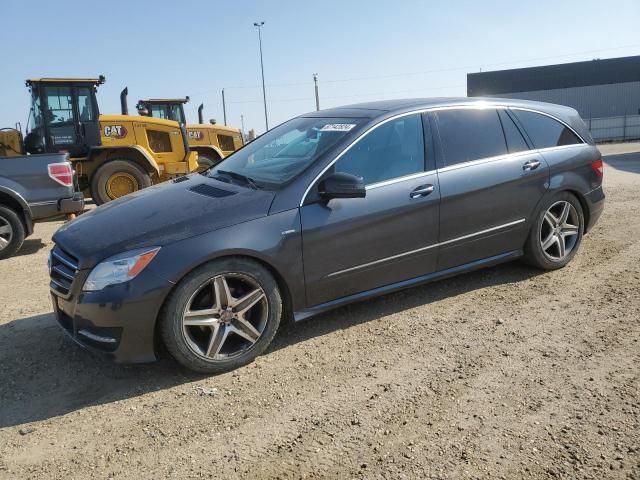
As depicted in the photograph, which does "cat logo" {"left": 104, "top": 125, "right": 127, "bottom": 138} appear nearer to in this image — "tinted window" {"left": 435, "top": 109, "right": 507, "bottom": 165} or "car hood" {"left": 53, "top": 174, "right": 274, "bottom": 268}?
"car hood" {"left": 53, "top": 174, "right": 274, "bottom": 268}

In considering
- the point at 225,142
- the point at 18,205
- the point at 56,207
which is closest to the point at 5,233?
the point at 18,205

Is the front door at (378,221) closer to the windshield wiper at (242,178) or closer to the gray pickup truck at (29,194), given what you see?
the windshield wiper at (242,178)

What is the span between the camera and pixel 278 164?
4191 mm

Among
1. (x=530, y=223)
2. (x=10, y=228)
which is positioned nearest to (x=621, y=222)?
(x=530, y=223)

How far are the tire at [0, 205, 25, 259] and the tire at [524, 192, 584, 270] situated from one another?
6.26 metres

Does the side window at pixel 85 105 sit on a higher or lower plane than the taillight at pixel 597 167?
higher

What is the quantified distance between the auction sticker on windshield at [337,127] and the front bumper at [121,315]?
5.85ft

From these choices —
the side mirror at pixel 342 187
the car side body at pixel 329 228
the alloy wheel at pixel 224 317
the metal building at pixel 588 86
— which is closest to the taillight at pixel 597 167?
the car side body at pixel 329 228

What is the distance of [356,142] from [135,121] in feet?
32.2

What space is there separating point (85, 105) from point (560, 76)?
4505 cm

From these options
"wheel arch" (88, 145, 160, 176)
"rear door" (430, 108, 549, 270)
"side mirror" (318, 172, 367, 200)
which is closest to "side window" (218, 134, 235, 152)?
"wheel arch" (88, 145, 160, 176)

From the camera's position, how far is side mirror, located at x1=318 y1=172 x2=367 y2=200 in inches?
145

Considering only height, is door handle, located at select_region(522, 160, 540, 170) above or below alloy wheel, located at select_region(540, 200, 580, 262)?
above

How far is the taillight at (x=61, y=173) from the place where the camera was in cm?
742
